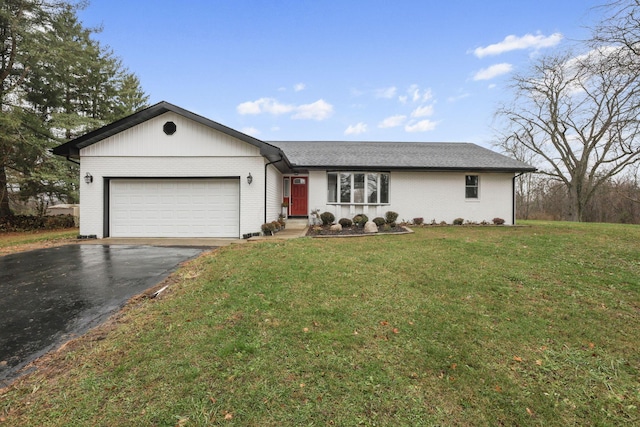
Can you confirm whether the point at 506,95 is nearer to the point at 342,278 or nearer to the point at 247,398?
the point at 342,278

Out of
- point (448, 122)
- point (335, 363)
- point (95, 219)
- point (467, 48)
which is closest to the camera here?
point (335, 363)

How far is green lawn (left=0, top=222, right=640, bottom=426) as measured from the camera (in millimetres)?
2199

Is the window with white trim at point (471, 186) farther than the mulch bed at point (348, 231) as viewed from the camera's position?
Yes

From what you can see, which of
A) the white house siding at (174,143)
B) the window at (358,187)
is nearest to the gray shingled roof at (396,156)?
the window at (358,187)

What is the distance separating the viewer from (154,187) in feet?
33.4

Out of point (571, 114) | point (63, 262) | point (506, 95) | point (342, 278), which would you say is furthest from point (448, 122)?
point (63, 262)

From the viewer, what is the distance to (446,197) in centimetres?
1323

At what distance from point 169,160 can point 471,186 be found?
506 inches

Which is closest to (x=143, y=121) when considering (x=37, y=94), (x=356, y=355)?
(x=37, y=94)

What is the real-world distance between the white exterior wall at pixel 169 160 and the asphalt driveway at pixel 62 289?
2.42m

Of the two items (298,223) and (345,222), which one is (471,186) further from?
(298,223)

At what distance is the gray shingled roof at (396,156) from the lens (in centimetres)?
1262

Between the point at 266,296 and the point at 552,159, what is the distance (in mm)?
28934

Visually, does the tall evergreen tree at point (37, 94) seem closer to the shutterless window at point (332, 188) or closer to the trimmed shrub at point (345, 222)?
the shutterless window at point (332, 188)
